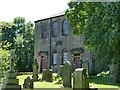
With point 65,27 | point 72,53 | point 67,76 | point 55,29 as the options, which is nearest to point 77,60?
point 72,53

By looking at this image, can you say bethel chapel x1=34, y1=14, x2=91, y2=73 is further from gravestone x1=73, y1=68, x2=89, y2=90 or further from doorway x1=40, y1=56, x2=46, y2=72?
gravestone x1=73, y1=68, x2=89, y2=90

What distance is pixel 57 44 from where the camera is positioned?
39.6 meters

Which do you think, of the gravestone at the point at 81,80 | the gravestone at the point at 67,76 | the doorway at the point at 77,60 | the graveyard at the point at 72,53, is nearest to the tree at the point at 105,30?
the graveyard at the point at 72,53

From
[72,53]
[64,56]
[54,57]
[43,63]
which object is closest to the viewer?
[72,53]

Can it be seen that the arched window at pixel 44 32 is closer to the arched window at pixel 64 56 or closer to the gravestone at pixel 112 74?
the arched window at pixel 64 56

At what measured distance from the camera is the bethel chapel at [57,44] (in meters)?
36.5

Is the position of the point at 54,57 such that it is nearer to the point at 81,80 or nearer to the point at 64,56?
the point at 64,56

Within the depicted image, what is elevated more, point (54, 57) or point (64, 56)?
point (64, 56)

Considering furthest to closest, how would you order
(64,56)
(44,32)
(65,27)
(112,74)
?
1. (44,32)
2. (65,27)
3. (64,56)
4. (112,74)

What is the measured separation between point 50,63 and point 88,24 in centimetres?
1847

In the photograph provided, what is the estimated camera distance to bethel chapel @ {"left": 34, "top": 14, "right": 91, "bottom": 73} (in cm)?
3647

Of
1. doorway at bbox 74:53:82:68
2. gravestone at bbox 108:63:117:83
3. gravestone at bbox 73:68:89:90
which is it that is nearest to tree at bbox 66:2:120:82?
gravestone at bbox 108:63:117:83

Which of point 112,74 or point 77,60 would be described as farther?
point 77,60

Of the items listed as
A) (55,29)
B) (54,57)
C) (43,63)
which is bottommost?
(43,63)
